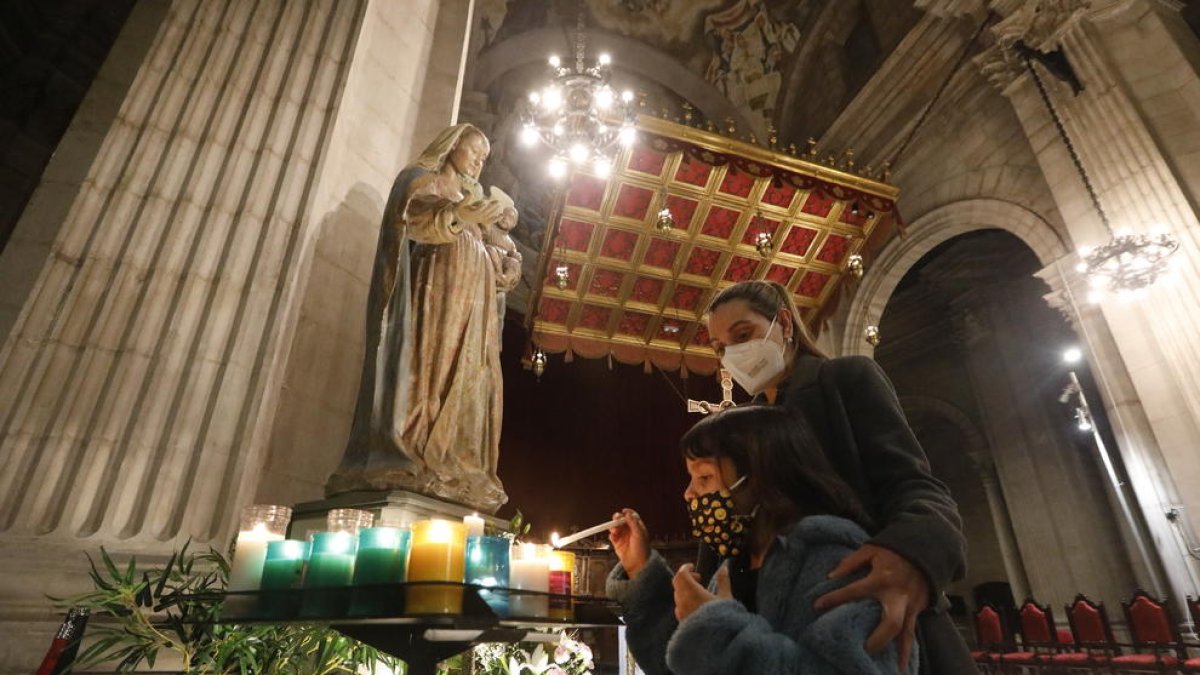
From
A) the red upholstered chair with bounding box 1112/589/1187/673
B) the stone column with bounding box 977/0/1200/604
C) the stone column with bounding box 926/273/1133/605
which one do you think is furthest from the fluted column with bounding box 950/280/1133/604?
the stone column with bounding box 977/0/1200/604

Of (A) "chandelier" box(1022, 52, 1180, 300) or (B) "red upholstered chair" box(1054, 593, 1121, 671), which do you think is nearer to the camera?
(A) "chandelier" box(1022, 52, 1180, 300)

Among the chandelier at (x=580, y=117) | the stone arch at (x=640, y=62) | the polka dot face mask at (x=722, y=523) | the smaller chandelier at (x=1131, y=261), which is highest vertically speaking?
the stone arch at (x=640, y=62)

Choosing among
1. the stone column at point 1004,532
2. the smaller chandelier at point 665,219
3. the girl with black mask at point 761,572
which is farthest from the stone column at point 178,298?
the stone column at point 1004,532

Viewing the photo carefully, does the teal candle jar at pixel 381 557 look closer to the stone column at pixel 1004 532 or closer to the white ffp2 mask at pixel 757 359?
the white ffp2 mask at pixel 757 359

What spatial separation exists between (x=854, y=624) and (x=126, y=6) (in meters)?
9.00

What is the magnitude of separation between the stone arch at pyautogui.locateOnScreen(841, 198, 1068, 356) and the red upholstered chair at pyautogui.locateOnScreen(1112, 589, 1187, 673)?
140 inches

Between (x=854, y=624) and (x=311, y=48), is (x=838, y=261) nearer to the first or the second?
(x=311, y=48)

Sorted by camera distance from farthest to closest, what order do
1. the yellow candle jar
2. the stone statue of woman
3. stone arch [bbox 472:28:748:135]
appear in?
stone arch [bbox 472:28:748:135], the stone statue of woman, the yellow candle jar

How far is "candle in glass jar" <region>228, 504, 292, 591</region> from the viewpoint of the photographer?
1.31 m

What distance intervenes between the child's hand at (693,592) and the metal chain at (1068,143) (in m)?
6.60

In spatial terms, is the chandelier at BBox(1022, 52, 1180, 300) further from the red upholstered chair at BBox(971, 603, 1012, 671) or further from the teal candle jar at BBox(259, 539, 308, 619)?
the teal candle jar at BBox(259, 539, 308, 619)

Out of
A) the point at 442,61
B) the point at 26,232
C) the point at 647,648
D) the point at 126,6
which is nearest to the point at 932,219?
the point at 442,61

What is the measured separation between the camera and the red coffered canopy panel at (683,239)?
257 inches

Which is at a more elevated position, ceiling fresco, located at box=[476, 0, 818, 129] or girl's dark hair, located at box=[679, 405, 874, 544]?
ceiling fresco, located at box=[476, 0, 818, 129]
